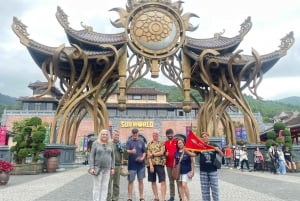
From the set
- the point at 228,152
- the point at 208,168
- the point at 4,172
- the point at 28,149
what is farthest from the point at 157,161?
the point at 228,152

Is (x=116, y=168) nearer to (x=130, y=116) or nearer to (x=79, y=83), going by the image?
(x=79, y=83)

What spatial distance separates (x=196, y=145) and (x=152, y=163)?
1.28 meters

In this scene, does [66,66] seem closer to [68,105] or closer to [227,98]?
[68,105]

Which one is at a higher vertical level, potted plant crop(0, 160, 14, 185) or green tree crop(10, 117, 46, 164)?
green tree crop(10, 117, 46, 164)

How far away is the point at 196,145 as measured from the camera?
19.3ft

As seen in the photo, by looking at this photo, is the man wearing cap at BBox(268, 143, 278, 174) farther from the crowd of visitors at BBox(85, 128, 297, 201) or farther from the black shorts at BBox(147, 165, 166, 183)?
the black shorts at BBox(147, 165, 166, 183)

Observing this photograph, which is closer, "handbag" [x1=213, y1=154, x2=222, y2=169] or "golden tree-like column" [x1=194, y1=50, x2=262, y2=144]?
"handbag" [x1=213, y1=154, x2=222, y2=169]

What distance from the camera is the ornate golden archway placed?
18.5 metres

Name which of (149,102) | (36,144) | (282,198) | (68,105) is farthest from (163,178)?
(149,102)

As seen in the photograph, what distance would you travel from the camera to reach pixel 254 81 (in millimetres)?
19516

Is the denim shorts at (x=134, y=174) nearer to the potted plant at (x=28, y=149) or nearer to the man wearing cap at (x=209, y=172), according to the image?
the man wearing cap at (x=209, y=172)

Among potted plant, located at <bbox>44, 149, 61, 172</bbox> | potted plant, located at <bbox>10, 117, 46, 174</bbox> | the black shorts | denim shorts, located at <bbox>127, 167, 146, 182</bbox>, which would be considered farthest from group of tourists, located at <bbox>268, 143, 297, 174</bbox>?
potted plant, located at <bbox>10, 117, 46, 174</bbox>

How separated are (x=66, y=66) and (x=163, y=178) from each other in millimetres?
14495

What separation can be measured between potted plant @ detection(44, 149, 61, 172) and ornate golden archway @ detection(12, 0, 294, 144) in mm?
1773
